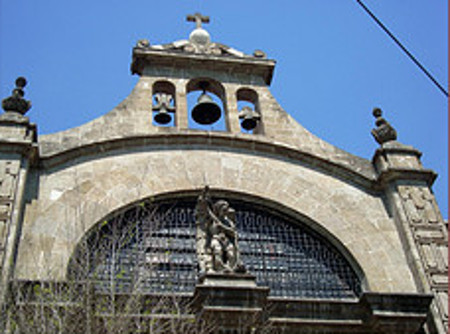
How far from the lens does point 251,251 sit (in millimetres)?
13305

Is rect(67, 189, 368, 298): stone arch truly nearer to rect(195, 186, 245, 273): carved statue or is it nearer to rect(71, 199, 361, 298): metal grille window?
rect(71, 199, 361, 298): metal grille window

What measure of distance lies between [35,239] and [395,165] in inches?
280

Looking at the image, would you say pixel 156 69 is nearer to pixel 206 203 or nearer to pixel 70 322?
pixel 206 203

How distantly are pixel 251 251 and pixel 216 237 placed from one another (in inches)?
46.7

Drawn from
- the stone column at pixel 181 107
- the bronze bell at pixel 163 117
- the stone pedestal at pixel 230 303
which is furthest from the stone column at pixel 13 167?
the stone column at pixel 181 107

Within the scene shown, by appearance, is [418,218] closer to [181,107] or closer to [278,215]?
[278,215]

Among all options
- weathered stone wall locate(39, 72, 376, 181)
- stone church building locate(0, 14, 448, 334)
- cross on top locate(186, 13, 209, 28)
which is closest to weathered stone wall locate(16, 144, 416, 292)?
stone church building locate(0, 14, 448, 334)

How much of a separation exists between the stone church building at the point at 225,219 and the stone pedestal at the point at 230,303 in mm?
22

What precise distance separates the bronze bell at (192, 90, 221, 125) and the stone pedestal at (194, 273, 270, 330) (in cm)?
562

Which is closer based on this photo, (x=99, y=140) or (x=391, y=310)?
(x=391, y=310)

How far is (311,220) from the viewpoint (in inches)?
539

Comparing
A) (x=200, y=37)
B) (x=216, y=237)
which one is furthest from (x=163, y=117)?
(x=216, y=237)

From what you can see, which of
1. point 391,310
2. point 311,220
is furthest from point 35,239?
point 391,310

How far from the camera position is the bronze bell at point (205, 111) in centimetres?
1605
